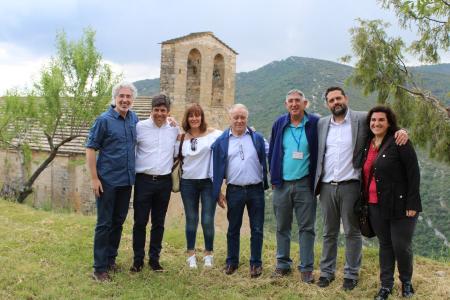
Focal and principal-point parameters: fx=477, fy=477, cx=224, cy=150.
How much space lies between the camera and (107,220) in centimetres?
501

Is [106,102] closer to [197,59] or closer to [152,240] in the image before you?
[197,59]

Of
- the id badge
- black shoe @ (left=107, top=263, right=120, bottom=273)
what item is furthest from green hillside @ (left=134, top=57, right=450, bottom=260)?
black shoe @ (left=107, top=263, right=120, bottom=273)

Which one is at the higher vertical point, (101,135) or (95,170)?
(101,135)

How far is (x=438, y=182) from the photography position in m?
24.8

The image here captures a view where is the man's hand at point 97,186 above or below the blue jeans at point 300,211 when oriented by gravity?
above

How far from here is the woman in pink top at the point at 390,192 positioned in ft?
14.3

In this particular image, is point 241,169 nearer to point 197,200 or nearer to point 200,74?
point 197,200

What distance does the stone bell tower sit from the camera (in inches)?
595

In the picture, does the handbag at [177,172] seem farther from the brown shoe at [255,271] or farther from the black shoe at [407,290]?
the black shoe at [407,290]

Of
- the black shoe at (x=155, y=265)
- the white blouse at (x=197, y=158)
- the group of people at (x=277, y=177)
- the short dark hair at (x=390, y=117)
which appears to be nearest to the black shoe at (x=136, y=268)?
the group of people at (x=277, y=177)

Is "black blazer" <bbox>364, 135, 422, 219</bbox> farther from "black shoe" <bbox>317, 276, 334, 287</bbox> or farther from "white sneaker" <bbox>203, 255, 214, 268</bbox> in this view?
"white sneaker" <bbox>203, 255, 214, 268</bbox>

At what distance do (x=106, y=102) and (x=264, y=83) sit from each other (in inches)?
1449

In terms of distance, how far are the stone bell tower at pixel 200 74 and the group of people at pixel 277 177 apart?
390 inches

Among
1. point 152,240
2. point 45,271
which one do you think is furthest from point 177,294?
point 45,271
